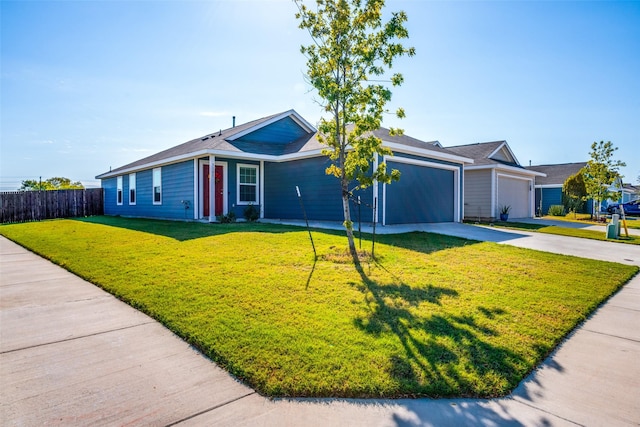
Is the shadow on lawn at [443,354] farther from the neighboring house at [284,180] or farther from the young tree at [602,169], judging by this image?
the young tree at [602,169]

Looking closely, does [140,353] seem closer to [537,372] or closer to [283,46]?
[537,372]

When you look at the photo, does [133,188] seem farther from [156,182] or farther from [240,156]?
[240,156]

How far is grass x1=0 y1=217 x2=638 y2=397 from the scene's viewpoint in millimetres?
2576

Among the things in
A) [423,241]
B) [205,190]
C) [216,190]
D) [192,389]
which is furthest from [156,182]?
[192,389]

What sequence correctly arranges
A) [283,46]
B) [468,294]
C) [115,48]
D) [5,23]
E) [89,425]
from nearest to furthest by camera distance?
[89,425] → [468,294] → [283,46] → [5,23] → [115,48]

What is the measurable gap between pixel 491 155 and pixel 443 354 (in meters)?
18.3

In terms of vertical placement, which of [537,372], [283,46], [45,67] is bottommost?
[537,372]

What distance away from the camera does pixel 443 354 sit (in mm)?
2863

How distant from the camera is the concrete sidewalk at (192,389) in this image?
210 centimetres

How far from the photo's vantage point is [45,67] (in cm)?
1132

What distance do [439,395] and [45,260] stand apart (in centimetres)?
793

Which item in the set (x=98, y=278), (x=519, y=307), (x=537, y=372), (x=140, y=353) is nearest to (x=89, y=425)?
(x=140, y=353)

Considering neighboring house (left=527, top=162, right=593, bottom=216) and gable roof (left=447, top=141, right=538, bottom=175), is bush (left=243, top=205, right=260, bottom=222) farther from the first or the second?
neighboring house (left=527, top=162, right=593, bottom=216)

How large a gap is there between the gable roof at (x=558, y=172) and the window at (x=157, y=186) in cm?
2710
